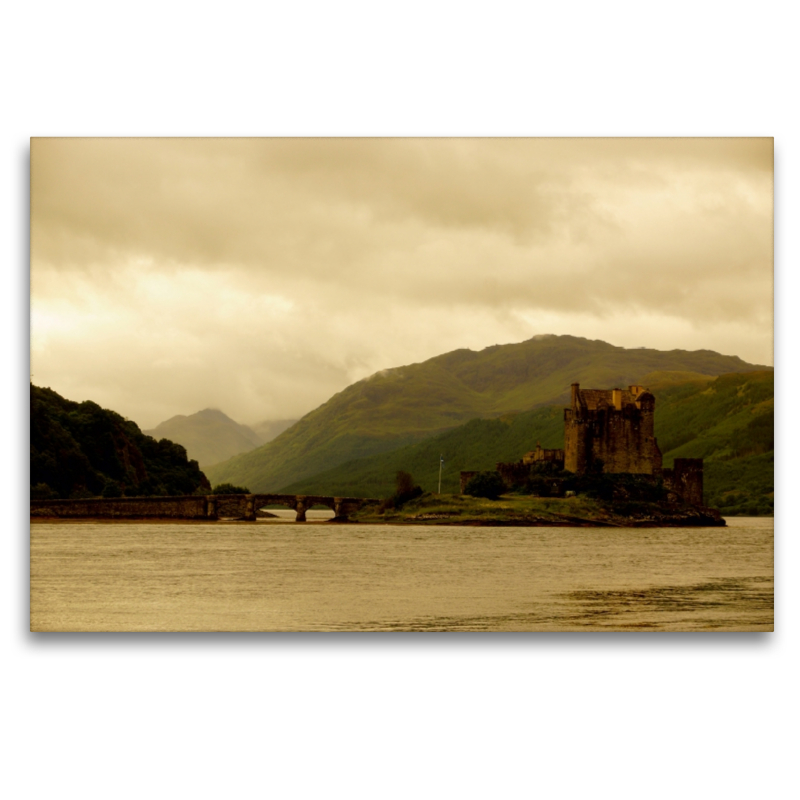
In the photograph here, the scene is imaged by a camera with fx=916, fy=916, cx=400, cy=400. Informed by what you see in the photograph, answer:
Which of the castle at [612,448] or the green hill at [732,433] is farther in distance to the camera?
the castle at [612,448]

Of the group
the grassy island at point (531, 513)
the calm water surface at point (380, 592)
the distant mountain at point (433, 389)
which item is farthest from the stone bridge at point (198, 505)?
the grassy island at point (531, 513)

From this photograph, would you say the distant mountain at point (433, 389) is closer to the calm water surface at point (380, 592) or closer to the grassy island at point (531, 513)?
the calm water surface at point (380, 592)

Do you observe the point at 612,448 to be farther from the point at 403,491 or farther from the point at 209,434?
the point at 209,434

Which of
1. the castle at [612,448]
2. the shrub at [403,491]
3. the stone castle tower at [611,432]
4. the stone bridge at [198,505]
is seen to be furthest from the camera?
→ the shrub at [403,491]

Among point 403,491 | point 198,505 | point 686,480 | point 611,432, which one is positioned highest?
point 611,432

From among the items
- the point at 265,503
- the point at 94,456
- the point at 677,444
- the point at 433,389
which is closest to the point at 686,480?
the point at 677,444

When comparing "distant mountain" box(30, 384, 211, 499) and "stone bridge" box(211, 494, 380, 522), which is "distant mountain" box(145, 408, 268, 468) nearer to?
"distant mountain" box(30, 384, 211, 499)

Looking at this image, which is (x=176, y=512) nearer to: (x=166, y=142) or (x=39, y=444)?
(x=39, y=444)
